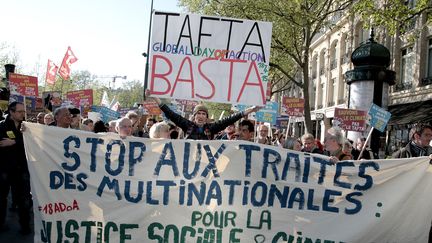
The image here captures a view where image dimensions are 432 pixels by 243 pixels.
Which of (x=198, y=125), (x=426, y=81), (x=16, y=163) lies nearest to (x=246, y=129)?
(x=198, y=125)

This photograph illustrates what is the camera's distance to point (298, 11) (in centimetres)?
1920

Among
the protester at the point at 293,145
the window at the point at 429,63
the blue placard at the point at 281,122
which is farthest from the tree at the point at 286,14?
the protester at the point at 293,145

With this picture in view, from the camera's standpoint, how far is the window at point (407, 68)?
71.7 ft

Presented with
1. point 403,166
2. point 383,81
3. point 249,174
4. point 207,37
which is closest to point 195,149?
point 249,174

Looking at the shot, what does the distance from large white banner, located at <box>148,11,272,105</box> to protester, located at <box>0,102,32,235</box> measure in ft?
5.92

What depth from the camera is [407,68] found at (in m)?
22.3

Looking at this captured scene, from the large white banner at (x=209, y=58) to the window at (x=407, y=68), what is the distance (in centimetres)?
1830

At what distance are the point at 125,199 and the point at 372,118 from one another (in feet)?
17.8

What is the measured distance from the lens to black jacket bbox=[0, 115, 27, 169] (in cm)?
572

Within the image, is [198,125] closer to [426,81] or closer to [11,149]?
[11,149]

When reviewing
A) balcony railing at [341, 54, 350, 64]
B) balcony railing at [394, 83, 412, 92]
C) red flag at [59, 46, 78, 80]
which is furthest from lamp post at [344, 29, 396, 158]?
balcony railing at [341, 54, 350, 64]

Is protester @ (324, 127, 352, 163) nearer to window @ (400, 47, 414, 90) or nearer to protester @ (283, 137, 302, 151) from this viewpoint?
protester @ (283, 137, 302, 151)

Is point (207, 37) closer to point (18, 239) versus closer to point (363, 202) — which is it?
A: point (363, 202)

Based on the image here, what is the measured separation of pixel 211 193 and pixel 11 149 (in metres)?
2.87
